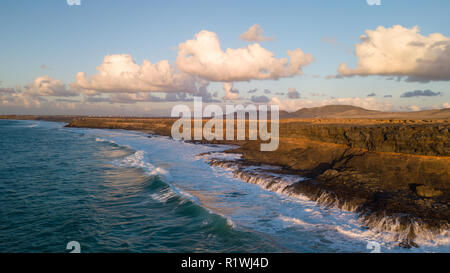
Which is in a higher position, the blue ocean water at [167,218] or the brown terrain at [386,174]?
the brown terrain at [386,174]

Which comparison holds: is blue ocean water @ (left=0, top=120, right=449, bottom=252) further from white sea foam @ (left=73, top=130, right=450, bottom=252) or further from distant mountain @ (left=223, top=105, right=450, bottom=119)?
distant mountain @ (left=223, top=105, right=450, bottom=119)

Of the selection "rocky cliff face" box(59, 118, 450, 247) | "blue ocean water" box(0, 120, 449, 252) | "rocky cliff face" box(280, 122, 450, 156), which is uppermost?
"rocky cliff face" box(280, 122, 450, 156)

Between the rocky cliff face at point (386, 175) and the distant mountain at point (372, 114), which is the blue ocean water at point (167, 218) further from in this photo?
the distant mountain at point (372, 114)

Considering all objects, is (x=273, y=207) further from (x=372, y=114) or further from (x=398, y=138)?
(x=372, y=114)

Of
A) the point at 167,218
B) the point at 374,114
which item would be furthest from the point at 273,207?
the point at 374,114

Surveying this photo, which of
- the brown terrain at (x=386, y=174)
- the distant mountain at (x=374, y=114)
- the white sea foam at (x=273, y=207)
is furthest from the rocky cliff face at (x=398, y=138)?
the distant mountain at (x=374, y=114)

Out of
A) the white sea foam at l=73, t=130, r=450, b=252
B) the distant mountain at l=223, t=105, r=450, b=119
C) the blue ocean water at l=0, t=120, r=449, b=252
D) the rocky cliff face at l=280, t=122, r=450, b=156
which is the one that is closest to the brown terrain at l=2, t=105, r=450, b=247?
the rocky cliff face at l=280, t=122, r=450, b=156

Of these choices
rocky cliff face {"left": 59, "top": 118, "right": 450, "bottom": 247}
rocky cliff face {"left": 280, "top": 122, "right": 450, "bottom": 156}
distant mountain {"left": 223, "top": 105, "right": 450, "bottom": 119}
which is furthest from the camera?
distant mountain {"left": 223, "top": 105, "right": 450, "bottom": 119}
